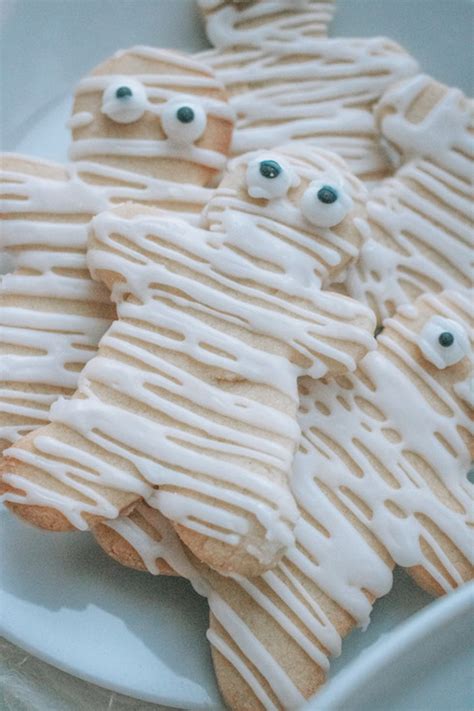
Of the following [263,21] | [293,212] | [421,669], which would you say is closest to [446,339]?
[293,212]

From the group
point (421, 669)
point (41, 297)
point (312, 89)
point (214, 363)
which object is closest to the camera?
point (421, 669)

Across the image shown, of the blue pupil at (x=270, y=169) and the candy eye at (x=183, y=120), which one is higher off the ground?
the blue pupil at (x=270, y=169)

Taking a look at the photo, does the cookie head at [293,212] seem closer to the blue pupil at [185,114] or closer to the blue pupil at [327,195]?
the blue pupil at [327,195]

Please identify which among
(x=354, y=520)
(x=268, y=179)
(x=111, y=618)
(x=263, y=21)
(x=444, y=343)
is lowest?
(x=111, y=618)

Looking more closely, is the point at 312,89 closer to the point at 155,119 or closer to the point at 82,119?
the point at 155,119

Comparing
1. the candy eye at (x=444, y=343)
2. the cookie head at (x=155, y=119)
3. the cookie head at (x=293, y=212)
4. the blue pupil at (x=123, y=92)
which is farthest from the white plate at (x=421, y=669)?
the blue pupil at (x=123, y=92)

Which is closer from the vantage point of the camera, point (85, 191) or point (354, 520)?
point (354, 520)
